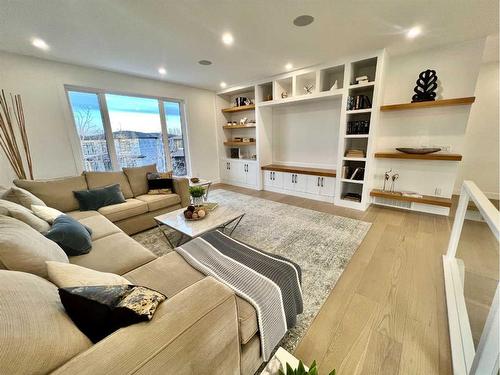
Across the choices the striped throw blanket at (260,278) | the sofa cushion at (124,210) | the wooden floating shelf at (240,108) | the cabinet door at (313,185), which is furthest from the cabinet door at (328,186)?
the sofa cushion at (124,210)

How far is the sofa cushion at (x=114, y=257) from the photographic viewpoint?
146cm

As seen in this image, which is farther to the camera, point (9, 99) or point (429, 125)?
point (429, 125)

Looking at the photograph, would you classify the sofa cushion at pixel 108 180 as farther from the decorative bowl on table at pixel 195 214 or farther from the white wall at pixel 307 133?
the white wall at pixel 307 133

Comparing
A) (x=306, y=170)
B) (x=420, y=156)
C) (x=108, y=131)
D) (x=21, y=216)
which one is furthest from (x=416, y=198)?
(x=108, y=131)

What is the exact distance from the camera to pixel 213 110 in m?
5.50

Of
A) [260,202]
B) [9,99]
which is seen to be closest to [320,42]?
[260,202]

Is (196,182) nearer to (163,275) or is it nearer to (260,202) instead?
(260,202)

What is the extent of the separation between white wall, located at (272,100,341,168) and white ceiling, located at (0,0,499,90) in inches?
41.7

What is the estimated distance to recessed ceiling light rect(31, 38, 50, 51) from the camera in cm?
252

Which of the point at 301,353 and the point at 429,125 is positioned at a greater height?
the point at 429,125

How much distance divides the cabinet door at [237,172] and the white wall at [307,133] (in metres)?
0.92

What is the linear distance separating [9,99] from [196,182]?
278cm

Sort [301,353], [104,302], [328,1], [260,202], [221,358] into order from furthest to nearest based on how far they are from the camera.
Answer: [260,202] → [328,1] → [301,353] → [221,358] → [104,302]

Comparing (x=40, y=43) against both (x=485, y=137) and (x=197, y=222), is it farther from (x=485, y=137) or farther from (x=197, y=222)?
(x=485, y=137)
